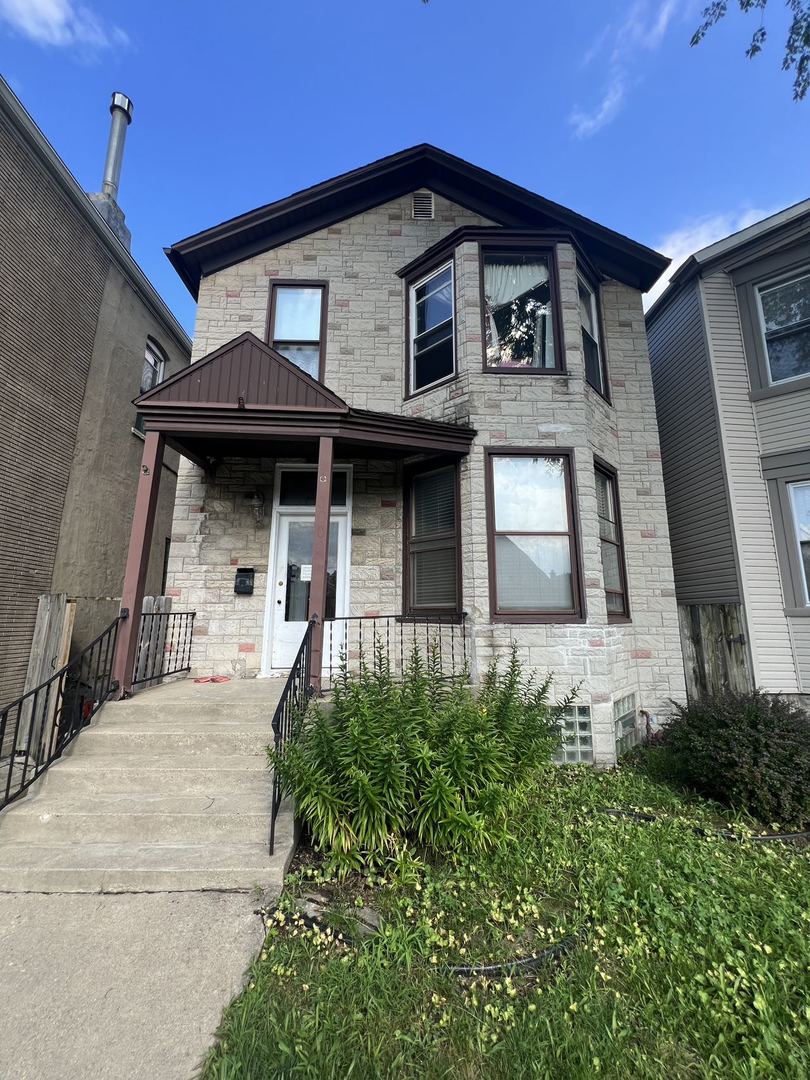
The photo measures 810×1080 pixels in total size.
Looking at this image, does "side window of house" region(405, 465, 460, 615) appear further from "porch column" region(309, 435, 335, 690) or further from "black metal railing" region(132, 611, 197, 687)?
"black metal railing" region(132, 611, 197, 687)

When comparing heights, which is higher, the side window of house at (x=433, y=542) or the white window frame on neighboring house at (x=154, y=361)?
the white window frame on neighboring house at (x=154, y=361)

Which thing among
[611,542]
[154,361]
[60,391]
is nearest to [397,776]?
[611,542]

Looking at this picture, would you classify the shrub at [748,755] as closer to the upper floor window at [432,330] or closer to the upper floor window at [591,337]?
the upper floor window at [591,337]

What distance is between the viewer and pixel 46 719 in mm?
5426

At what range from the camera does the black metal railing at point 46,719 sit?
11.9 feet

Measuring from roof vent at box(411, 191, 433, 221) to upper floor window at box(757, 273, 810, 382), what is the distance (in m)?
5.16

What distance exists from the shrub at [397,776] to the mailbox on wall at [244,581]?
9.71 ft

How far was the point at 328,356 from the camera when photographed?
6.96m

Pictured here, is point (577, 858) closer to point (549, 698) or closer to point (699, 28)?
point (549, 698)

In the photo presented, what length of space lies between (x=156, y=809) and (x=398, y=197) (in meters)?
8.63

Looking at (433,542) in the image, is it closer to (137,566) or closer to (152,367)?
(137,566)

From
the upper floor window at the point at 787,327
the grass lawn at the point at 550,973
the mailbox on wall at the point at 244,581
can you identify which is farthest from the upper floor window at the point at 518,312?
the grass lawn at the point at 550,973

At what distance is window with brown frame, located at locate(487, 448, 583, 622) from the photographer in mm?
5523

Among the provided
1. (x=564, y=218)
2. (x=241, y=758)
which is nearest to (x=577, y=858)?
(x=241, y=758)
